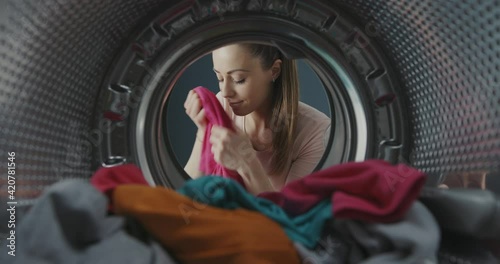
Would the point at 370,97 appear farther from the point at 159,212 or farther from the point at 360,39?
the point at 159,212

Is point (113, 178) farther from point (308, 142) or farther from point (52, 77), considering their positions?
point (308, 142)

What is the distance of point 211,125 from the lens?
1.00m

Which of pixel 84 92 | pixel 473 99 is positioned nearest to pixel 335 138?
pixel 473 99

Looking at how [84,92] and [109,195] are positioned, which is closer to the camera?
[109,195]

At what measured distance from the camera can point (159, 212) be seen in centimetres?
48

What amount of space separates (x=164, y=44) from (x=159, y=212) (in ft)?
0.97

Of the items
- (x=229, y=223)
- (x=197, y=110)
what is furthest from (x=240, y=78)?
(x=229, y=223)

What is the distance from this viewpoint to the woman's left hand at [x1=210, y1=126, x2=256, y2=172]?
905mm

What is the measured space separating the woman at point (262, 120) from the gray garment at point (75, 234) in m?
0.44

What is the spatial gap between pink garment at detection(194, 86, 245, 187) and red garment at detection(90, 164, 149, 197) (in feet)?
1.17

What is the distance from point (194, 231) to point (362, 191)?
0.55ft

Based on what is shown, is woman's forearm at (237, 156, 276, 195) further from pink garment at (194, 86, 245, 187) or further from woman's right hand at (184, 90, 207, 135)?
woman's right hand at (184, 90, 207, 135)

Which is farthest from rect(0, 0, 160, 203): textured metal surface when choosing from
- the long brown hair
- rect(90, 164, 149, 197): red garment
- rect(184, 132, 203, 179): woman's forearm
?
the long brown hair

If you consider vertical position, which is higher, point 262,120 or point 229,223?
point 262,120
